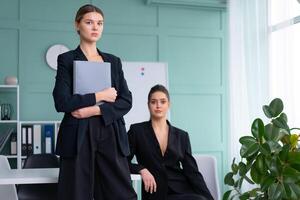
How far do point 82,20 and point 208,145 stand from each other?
144 inches

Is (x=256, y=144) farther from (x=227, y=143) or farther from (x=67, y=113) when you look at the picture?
(x=227, y=143)

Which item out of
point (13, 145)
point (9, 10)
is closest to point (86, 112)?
point (13, 145)

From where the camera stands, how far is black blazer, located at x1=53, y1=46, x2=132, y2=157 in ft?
5.87

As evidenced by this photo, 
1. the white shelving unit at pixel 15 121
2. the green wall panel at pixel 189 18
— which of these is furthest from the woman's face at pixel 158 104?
the green wall panel at pixel 189 18

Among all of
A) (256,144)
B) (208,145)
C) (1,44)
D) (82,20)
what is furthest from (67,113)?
(208,145)

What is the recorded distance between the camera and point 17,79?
183 inches

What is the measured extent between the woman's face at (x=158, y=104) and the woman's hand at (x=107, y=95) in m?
0.85

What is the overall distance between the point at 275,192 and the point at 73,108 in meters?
0.89

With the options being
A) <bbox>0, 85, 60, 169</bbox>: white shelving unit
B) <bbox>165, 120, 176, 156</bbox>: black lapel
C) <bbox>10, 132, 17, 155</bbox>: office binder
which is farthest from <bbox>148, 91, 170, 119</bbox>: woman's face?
<bbox>10, 132, 17, 155</bbox>: office binder

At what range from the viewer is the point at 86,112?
1.80 meters

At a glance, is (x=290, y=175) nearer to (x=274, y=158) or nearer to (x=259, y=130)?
(x=274, y=158)

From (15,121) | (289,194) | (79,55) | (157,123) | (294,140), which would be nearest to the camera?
(289,194)

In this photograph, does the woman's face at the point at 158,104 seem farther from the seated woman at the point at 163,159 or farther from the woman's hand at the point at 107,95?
the woman's hand at the point at 107,95

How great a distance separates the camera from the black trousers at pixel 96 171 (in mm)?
1771
